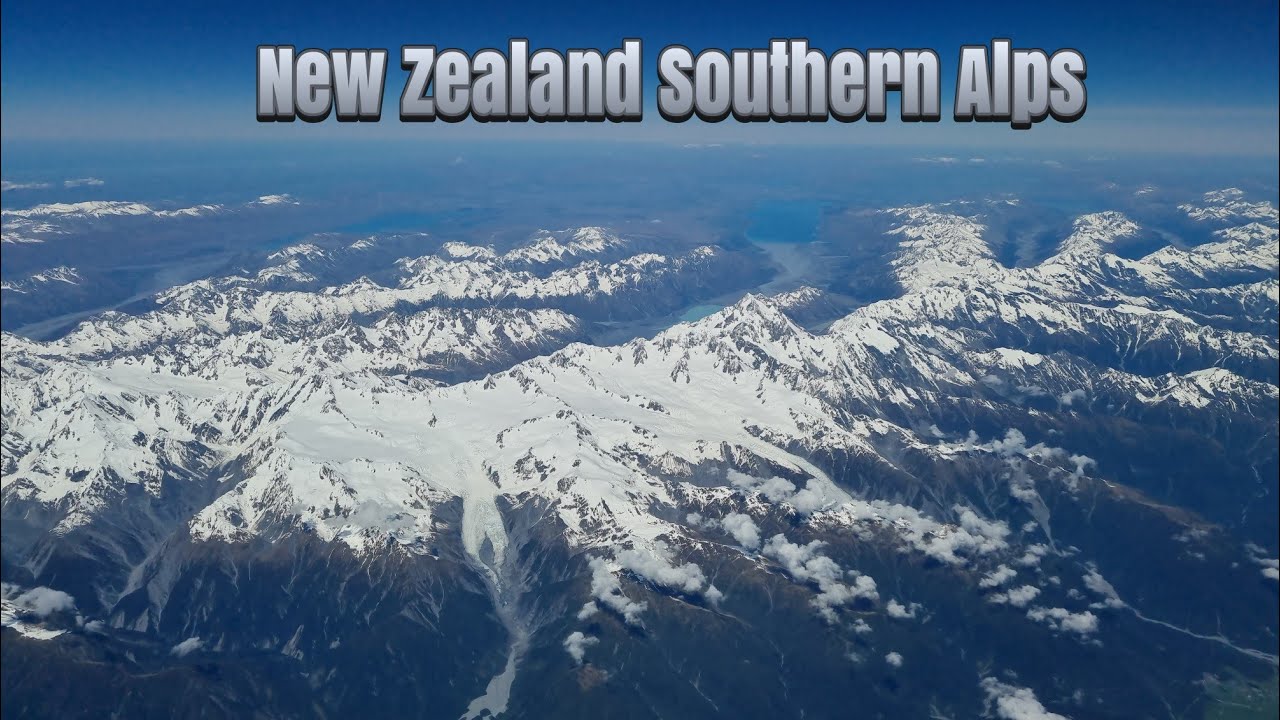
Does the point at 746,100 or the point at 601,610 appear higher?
the point at 746,100

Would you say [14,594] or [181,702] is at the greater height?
[14,594]

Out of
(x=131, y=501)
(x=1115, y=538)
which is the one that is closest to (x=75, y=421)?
A: (x=131, y=501)

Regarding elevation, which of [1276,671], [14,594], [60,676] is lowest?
[1276,671]

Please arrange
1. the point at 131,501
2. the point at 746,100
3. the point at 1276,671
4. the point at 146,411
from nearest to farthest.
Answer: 1. the point at 746,100
2. the point at 1276,671
3. the point at 131,501
4. the point at 146,411

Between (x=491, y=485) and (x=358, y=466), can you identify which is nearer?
(x=358, y=466)

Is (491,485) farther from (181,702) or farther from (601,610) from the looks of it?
(181,702)

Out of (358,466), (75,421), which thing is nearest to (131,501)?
(75,421)

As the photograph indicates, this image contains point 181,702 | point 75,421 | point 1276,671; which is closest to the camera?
point 181,702

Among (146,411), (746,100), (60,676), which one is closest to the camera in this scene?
(746,100)

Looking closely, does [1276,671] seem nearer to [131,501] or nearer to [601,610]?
[601,610]
